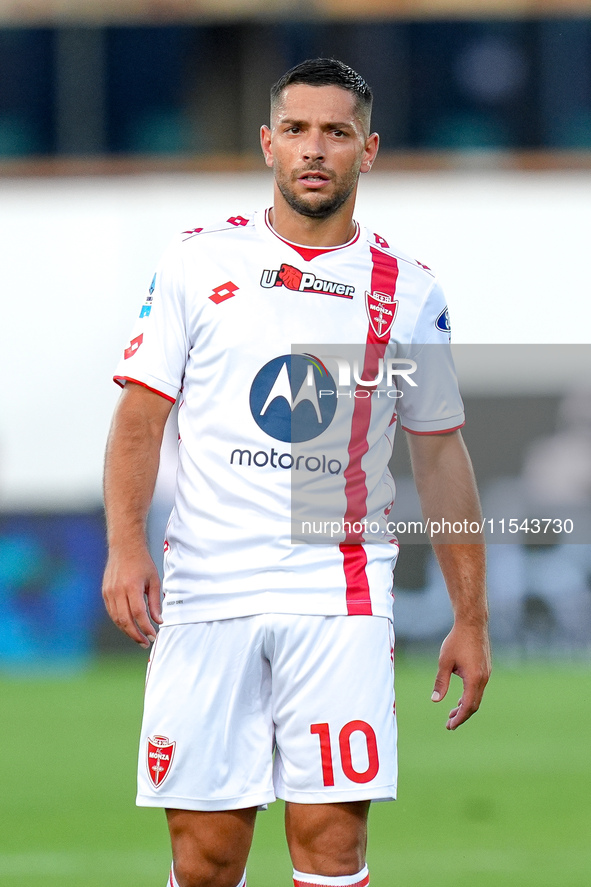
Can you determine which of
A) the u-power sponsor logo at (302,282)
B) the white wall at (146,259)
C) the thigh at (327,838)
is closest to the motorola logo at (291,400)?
the u-power sponsor logo at (302,282)

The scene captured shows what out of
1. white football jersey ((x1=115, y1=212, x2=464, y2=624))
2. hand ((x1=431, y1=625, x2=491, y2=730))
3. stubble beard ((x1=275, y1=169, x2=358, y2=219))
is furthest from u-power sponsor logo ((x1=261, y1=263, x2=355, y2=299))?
hand ((x1=431, y1=625, x2=491, y2=730))

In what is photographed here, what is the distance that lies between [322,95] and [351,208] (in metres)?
0.25

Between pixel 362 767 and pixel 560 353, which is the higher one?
pixel 362 767

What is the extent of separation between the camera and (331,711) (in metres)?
2.83

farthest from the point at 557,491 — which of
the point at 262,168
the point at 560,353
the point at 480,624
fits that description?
the point at 480,624

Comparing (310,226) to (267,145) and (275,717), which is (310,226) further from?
(275,717)

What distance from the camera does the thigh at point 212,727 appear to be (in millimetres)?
2852

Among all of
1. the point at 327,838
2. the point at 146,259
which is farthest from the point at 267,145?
the point at 146,259

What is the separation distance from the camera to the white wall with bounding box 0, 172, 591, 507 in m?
11.1

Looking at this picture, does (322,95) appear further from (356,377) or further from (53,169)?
(53,169)

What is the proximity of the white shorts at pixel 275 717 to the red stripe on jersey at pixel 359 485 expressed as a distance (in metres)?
0.05

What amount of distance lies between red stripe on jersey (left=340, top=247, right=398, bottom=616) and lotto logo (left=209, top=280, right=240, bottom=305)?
0.31 m

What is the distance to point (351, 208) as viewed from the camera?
3.04m

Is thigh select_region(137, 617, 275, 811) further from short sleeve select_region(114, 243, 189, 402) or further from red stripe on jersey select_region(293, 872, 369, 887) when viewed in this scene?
short sleeve select_region(114, 243, 189, 402)
